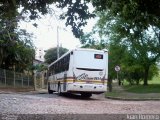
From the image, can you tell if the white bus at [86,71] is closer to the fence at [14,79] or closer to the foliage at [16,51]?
the foliage at [16,51]

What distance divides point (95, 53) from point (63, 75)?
3.26 m

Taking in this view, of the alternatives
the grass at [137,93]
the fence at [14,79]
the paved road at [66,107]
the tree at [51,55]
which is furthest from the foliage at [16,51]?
the tree at [51,55]

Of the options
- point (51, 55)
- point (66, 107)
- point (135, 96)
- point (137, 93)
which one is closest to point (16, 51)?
point (137, 93)

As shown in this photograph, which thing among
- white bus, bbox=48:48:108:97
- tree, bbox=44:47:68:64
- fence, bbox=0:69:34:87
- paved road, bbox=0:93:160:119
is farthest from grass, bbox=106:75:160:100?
tree, bbox=44:47:68:64

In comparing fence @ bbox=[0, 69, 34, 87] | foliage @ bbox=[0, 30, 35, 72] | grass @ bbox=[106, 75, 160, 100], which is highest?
foliage @ bbox=[0, 30, 35, 72]

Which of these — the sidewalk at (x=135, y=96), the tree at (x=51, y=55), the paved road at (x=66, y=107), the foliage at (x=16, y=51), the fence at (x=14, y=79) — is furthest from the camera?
the tree at (x=51, y=55)

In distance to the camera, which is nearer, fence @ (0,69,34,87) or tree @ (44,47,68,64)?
fence @ (0,69,34,87)

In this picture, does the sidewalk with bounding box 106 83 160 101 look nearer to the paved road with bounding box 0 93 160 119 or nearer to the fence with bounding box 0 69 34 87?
the paved road with bounding box 0 93 160 119

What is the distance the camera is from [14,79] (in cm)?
4631

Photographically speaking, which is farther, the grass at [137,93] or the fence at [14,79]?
the fence at [14,79]

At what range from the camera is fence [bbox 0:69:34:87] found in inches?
1730

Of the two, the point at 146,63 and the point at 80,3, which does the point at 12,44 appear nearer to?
the point at 146,63

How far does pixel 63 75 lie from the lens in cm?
2936

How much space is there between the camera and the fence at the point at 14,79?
Answer: 43938 mm
